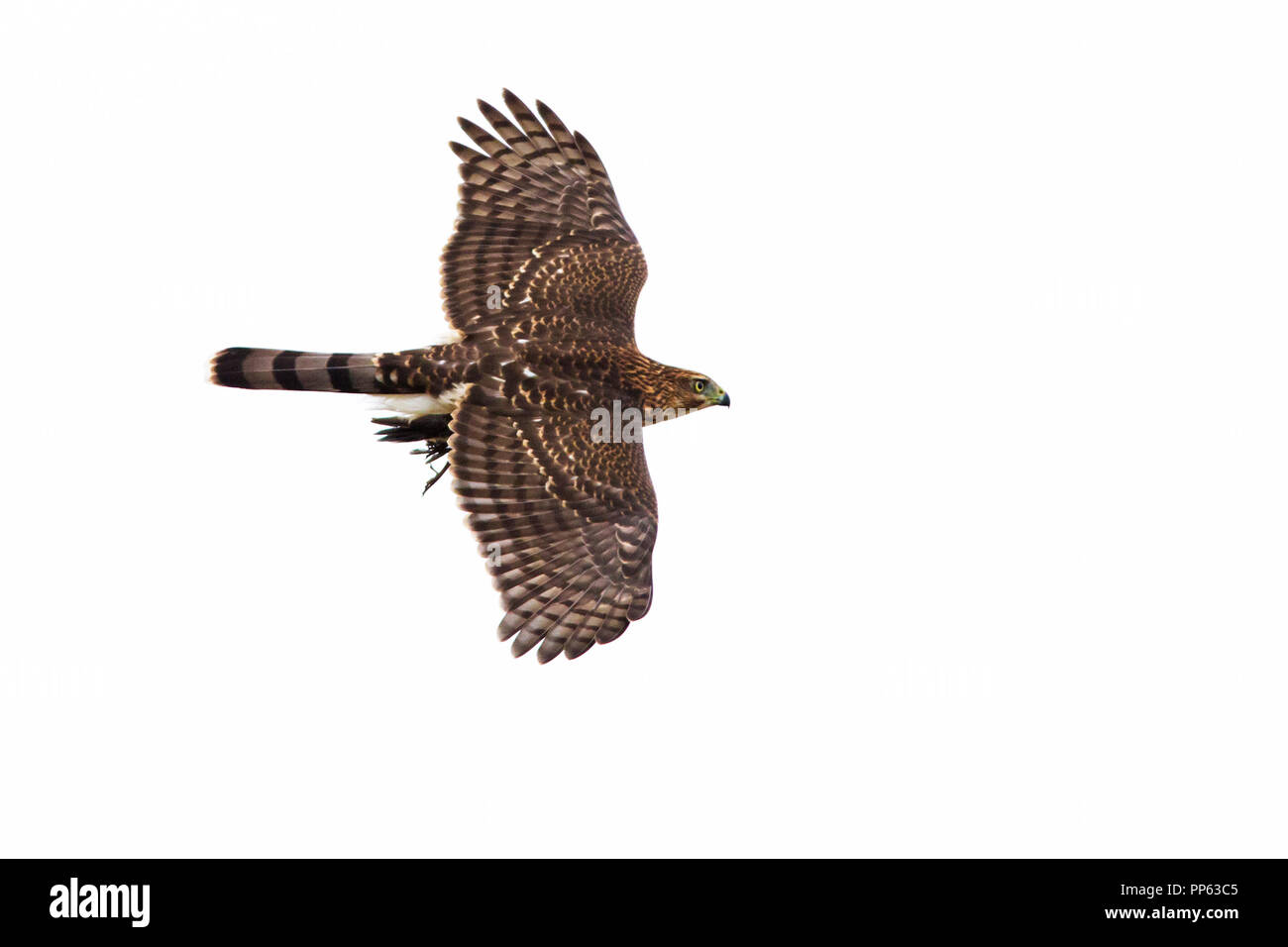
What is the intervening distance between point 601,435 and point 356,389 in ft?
5.38

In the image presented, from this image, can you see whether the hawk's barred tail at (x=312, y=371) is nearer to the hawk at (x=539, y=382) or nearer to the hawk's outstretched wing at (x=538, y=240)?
the hawk at (x=539, y=382)

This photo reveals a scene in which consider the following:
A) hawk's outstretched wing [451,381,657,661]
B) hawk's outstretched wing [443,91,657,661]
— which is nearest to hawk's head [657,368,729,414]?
hawk's outstretched wing [443,91,657,661]

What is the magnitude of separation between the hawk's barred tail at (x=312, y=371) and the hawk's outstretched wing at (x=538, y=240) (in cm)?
70

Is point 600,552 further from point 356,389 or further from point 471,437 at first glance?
point 356,389

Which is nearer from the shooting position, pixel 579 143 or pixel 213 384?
pixel 213 384

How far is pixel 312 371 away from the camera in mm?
9438

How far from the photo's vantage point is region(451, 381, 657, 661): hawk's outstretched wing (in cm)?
896

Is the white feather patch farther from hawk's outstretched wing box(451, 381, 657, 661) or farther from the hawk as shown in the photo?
hawk's outstretched wing box(451, 381, 657, 661)

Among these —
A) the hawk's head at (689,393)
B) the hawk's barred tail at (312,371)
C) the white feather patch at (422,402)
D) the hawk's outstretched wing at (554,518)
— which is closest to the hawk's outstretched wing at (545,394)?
the hawk's outstretched wing at (554,518)

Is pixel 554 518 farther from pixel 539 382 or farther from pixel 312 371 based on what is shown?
pixel 312 371

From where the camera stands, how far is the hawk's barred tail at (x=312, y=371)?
9438 millimetres

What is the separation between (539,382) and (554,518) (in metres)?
0.96
